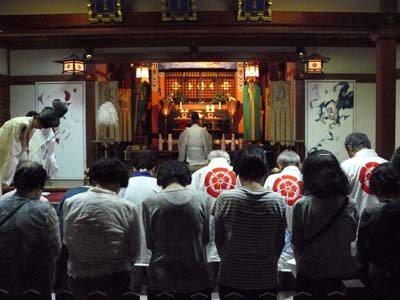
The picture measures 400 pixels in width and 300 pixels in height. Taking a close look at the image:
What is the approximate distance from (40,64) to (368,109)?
745cm

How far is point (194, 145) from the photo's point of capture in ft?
38.4

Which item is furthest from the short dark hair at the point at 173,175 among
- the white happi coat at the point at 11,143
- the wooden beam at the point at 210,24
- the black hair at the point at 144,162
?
the wooden beam at the point at 210,24

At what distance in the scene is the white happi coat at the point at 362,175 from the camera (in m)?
5.37

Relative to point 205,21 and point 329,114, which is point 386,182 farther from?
point 329,114

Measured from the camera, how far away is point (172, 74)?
17250 mm

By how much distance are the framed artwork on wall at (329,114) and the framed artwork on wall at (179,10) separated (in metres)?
4.59

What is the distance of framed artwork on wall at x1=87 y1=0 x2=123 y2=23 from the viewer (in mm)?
8031

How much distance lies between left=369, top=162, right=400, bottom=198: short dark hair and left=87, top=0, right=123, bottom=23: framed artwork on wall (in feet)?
18.5

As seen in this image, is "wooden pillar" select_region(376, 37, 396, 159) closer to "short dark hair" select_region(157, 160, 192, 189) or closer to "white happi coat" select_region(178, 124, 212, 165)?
"white happi coat" select_region(178, 124, 212, 165)

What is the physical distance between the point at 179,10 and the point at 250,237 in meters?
5.27

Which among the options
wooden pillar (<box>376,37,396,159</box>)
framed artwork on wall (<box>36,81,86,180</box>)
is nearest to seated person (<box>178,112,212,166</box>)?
framed artwork on wall (<box>36,81,86,180</box>)

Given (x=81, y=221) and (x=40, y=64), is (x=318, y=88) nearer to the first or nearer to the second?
(x=40, y=64)

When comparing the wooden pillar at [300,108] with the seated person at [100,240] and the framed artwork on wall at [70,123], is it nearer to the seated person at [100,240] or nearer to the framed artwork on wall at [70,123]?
the framed artwork on wall at [70,123]

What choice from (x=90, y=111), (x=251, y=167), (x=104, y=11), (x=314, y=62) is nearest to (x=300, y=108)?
(x=314, y=62)
